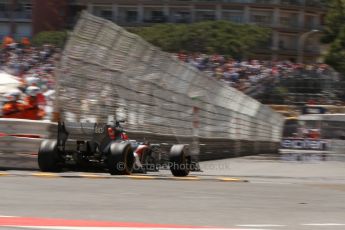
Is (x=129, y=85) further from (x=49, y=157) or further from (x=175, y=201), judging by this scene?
(x=175, y=201)

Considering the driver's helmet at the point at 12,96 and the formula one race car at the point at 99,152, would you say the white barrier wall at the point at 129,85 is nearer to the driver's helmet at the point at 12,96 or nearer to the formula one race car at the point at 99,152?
the formula one race car at the point at 99,152

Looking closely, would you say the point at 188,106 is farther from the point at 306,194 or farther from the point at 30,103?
the point at 306,194

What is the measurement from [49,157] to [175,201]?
474 cm

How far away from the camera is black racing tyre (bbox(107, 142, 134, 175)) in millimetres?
13281

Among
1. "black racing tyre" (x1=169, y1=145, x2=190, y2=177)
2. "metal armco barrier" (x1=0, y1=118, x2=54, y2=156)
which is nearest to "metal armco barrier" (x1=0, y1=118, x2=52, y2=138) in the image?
"metal armco barrier" (x1=0, y1=118, x2=54, y2=156)

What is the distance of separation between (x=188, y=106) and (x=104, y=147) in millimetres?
6550

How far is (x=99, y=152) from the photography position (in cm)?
1375

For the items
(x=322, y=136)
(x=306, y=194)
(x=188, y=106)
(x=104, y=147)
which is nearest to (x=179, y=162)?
(x=104, y=147)

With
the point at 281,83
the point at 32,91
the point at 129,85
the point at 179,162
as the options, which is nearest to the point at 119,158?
the point at 179,162

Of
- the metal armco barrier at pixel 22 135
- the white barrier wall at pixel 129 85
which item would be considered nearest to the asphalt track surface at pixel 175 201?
the metal armco barrier at pixel 22 135

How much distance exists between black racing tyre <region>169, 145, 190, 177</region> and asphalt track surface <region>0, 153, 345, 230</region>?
0.99m

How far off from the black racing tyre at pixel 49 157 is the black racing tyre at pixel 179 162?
2081 millimetres

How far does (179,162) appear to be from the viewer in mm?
14258

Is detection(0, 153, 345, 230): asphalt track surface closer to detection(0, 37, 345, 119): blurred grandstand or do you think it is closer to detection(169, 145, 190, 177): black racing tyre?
detection(169, 145, 190, 177): black racing tyre
